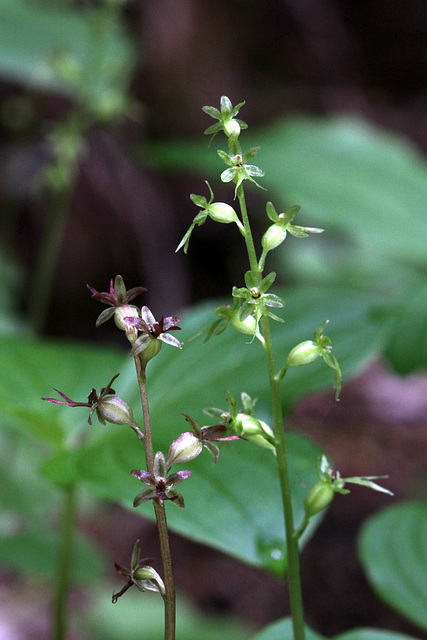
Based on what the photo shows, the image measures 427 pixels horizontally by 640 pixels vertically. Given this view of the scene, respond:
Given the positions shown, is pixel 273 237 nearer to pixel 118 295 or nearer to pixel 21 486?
pixel 118 295

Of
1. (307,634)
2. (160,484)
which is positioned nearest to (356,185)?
(307,634)

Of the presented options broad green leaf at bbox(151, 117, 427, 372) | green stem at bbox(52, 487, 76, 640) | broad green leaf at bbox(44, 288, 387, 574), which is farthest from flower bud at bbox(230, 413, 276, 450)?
broad green leaf at bbox(151, 117, 427, 372)

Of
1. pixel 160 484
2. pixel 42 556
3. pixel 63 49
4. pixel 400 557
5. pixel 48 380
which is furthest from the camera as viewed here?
pixel 63 49

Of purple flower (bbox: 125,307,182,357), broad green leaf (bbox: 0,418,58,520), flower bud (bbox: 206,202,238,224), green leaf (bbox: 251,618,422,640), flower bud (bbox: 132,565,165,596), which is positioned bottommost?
flower bud (bbox: 132,565,165,596)

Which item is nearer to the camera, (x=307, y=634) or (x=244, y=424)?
(x=244, y=424)

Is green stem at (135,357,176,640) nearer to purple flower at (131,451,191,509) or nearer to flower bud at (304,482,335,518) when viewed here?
purple flower at (131,451,191,509)

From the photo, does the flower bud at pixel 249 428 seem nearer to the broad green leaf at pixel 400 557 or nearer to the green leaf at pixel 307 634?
the green leaf at pixel 307 634
